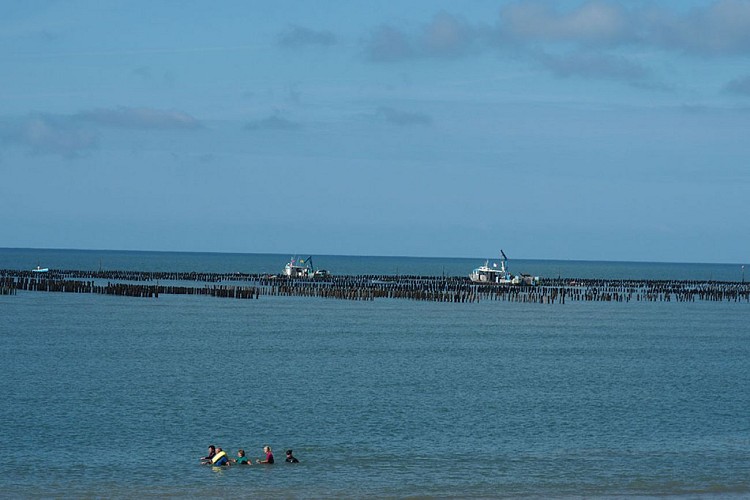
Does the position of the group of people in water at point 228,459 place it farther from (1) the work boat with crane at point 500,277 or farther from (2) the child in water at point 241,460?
(1) the work boat with crane at point 500,277

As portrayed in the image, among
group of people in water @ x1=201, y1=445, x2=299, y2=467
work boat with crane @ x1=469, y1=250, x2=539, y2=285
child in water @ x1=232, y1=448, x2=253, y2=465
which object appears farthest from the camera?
work boat with crane @ x1=469, y1=250, x2=539, y2=285

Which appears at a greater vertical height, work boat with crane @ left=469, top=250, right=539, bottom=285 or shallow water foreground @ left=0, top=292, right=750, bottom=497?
work boat with crane @ left=469, top=250, right=539, bottom=285

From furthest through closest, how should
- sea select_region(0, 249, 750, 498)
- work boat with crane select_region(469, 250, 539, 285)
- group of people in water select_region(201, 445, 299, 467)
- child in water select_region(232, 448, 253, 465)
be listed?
work boat with crane select_region(469, 250, 539, 285) < child in water select_region(232, 448, 253, 465) < group of people in water select_region(201, 445, 299, 467) < sea select_region(0, 249, 750, 498)

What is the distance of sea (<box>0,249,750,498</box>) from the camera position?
28.6m

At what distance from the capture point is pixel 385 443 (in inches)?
1309

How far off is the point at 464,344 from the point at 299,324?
16.0m

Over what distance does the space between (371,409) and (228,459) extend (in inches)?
405

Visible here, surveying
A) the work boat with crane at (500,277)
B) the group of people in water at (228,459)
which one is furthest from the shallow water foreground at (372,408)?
the work boat with crane at (500,277)

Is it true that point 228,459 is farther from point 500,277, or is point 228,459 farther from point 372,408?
point 500,277

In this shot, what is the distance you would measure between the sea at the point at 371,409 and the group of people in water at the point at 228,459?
0.31 meters

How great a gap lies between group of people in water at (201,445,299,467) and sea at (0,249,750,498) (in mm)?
312

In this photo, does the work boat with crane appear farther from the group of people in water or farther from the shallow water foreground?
the group of people in water

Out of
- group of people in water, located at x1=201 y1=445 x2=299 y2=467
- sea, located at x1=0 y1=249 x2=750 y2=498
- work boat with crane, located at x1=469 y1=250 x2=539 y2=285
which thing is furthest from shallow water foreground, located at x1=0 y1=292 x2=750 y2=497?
work boat with crane, located at x1=469 y1=250 x2=539 y2=285

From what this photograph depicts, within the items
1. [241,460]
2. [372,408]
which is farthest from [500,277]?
[241,460]
